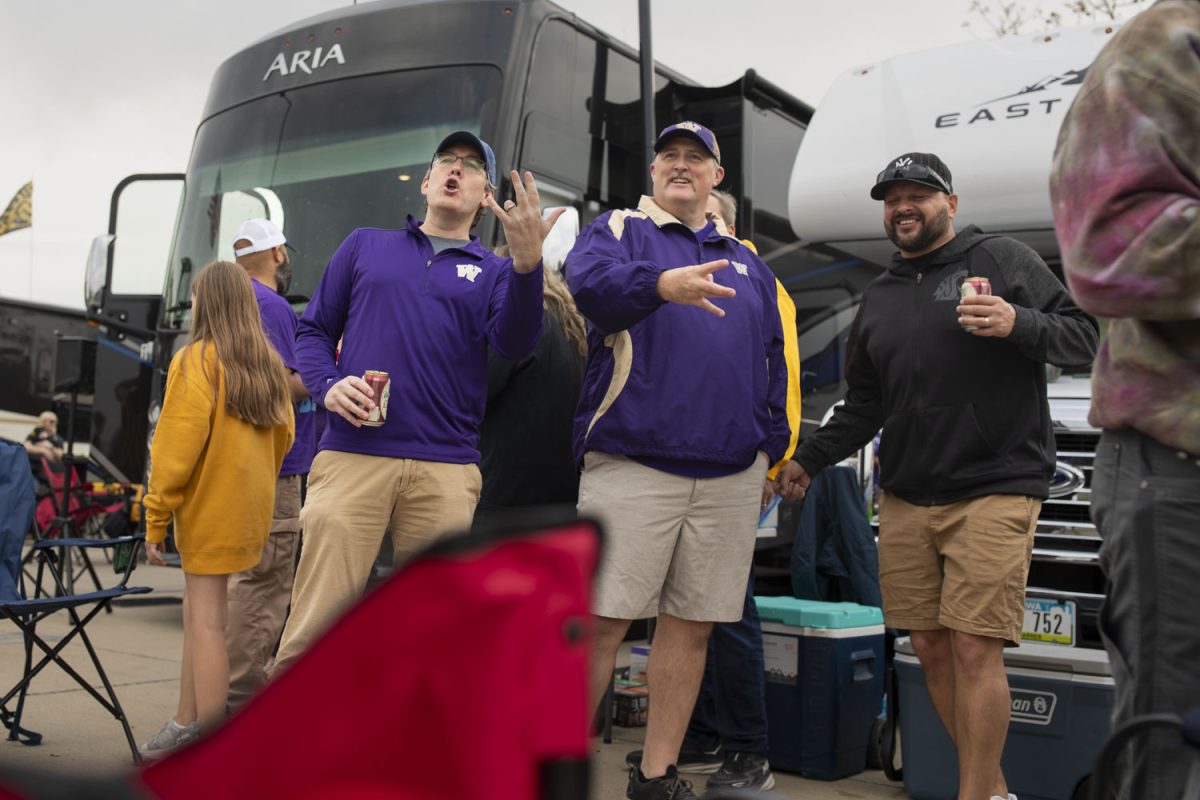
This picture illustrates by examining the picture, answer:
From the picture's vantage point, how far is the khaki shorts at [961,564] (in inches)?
149

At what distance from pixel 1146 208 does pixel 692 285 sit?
1.71 meters

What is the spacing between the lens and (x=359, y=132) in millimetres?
6754

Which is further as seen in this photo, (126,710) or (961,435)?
(126,710)

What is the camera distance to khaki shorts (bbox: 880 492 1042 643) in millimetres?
3785

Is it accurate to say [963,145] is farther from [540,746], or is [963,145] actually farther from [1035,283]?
[540,746]

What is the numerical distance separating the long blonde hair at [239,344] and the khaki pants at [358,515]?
526mm

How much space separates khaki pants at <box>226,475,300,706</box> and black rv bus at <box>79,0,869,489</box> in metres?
1.73

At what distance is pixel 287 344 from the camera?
17.2ft

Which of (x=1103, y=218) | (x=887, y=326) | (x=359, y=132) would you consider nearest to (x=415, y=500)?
(x=887, y=326)

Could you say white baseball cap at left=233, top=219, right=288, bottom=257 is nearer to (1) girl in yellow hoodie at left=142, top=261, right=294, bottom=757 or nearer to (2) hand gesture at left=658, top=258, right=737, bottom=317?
(1) girl in yellow hoodie at left=142, top=261, right=294, bottom=757

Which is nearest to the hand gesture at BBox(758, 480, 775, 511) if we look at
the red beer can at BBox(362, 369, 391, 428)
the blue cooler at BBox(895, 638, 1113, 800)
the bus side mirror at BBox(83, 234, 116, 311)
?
the blue cooler at BBox(895, 638, 1113, 800)

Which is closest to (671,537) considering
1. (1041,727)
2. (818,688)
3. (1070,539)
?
(818,688)

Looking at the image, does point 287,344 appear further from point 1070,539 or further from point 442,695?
point 442,695

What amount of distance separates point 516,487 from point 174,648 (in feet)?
12.4
